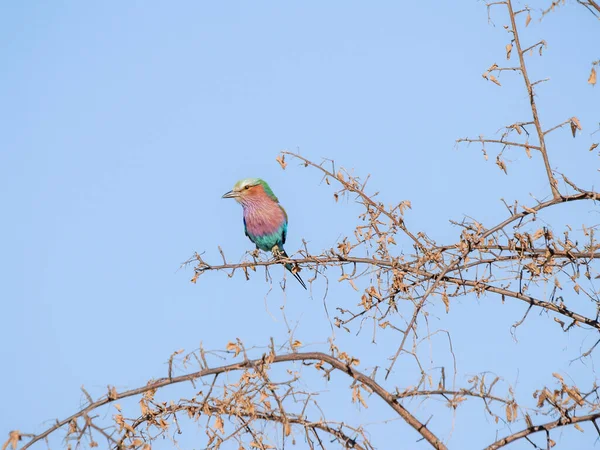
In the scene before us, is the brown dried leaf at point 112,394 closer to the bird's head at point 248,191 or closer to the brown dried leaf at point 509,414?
the brown dried leaf at point 509,414

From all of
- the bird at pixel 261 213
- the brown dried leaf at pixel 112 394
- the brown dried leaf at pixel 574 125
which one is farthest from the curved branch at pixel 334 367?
the bird at pixel 261 213

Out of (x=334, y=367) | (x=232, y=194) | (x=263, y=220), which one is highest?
(x=232, y=194)

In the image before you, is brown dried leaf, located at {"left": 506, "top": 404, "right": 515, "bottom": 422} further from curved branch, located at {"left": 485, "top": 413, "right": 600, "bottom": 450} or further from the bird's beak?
the bird's beak

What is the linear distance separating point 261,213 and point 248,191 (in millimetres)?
249

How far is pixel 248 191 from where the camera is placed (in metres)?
8.93

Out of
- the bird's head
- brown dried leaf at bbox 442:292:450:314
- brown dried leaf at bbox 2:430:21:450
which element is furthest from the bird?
brown dried leaf at bbox 2:430:21:450

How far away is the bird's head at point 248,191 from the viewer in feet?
29.2

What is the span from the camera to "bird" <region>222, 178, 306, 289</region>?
8.77 metres

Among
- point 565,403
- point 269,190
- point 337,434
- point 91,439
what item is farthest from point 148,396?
point 269,190

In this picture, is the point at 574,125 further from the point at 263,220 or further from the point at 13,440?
the point at 263,220

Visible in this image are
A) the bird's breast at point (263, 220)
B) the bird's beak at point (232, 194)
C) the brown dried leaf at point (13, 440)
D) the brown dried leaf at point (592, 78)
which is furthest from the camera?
the bird's beak at point (232, 194)

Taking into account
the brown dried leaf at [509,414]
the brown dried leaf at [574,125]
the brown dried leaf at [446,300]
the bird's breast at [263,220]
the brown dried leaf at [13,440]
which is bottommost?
the brown dried leaf at [13,440]

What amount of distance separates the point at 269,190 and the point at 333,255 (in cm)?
482

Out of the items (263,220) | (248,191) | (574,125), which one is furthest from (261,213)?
(574,125)
